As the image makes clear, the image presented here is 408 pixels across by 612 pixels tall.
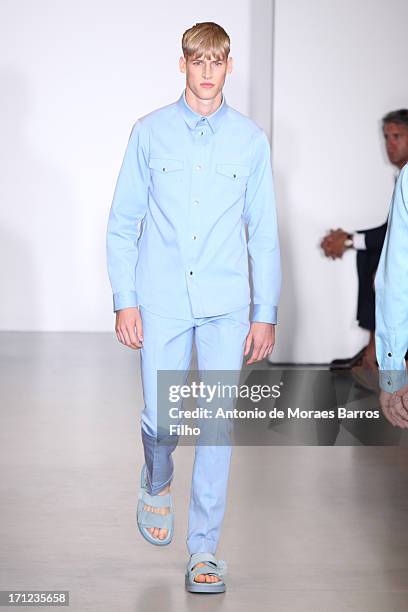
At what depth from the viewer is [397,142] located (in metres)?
5.92

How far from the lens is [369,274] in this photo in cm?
630

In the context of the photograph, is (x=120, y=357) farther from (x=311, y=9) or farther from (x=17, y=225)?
(x=311, y=9)

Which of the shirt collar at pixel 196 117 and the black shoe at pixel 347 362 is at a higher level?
the shirt collar at pixel 196 117

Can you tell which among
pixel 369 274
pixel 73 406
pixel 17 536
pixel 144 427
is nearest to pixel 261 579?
pixel 144 427

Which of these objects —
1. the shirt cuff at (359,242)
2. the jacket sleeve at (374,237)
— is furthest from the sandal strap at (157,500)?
the shirt cuff at (359,242)

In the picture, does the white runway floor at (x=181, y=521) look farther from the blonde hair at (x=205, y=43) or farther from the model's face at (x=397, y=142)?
the model's face at (x=397, y=142)

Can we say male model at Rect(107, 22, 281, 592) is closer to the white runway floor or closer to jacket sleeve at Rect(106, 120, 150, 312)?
jacket sleeve at Rect(106, 120, 150, 312)

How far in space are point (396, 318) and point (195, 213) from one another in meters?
0.93

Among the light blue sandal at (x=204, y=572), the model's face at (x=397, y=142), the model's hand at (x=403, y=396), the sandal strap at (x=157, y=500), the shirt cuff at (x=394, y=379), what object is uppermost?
the model's face at (x=397, y=142)

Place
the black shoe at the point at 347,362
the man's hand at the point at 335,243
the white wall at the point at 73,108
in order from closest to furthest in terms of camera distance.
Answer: the man's hand at the point at 335,243
the black shoe at the point at 347,362
the white wall at the point at 73,108

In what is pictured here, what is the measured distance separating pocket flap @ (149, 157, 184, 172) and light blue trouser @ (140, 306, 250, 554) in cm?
37

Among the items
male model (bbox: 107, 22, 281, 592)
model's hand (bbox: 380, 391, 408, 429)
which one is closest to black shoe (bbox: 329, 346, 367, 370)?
male model (bbox: 107, 22, 281, 592)

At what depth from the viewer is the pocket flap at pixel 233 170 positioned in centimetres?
298

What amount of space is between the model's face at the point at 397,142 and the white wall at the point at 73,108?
1.71 metres
